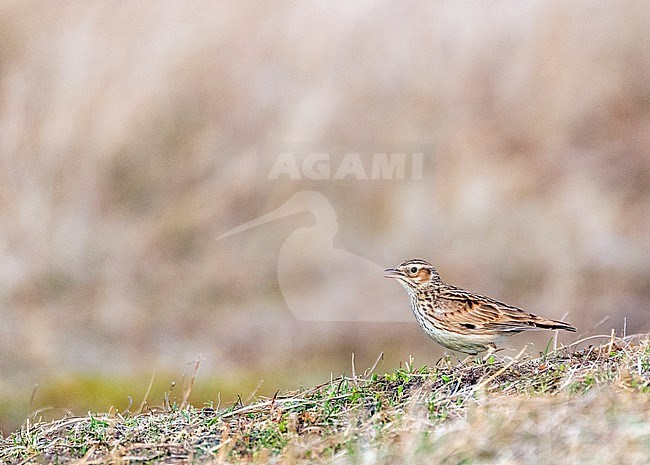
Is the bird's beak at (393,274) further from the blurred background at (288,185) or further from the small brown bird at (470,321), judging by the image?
the blurred background at (288,185)

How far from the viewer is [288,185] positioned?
1695cm

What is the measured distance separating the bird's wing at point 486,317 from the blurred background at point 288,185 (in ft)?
22.4

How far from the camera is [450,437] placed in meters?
5.41

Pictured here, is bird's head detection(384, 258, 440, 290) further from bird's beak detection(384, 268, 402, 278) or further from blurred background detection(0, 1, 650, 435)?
blurred background detection(0, 1, 650, 435)

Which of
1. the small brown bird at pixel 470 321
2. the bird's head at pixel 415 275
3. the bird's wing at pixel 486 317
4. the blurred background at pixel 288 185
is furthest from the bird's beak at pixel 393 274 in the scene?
the blurred background at pixel 288 185

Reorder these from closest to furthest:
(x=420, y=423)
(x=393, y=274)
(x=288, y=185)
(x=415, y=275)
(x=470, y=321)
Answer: (x=420, y=423)
(x=470, y=321)
(x=415, y=275)
(x=393, y=274)
(x=288, y=185)

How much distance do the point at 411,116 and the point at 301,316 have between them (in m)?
3.44

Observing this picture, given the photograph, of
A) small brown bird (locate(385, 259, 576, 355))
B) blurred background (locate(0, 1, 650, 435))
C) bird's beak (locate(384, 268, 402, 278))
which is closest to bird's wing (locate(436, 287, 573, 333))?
small brown bird (locate(385, 259, 576, 355))

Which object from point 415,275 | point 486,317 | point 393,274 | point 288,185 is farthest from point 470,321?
point 288,185

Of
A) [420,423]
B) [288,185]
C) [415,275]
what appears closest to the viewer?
[420,423]

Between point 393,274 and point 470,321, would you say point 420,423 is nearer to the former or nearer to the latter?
point 470,321

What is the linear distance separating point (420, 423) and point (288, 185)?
11337 mm

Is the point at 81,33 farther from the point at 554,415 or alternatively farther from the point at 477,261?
the point at 554,415

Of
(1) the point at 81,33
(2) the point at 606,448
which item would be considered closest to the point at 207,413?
(2) the point at 606,448
